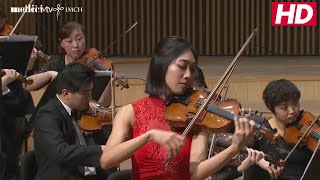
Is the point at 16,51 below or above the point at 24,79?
above

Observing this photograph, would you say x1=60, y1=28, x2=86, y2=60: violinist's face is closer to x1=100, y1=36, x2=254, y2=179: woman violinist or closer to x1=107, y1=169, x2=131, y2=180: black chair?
x1=107, y1=169, x2=131, y2=180: black chair

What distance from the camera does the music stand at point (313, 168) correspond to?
125 inches

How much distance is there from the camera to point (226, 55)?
1045 centimetres

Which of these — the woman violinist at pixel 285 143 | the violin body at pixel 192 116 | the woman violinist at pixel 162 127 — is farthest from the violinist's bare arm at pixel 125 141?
the woman violinist at pixel 285 143

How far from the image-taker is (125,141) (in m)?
2.42

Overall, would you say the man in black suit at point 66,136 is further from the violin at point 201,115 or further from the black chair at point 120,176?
the violin at point 201,115

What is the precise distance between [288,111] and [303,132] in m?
0.12

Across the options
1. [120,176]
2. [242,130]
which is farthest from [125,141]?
[120,176]

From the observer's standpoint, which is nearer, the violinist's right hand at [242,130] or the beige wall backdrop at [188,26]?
the violinist's right hand at [242,130]

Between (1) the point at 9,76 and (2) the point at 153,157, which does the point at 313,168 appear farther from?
(1) the point at 9,76

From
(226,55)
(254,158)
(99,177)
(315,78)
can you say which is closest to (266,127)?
(254,158)

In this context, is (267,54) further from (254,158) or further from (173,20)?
(254,158)

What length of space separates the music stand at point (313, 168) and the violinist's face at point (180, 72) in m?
0.88

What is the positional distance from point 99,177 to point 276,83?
94cm
